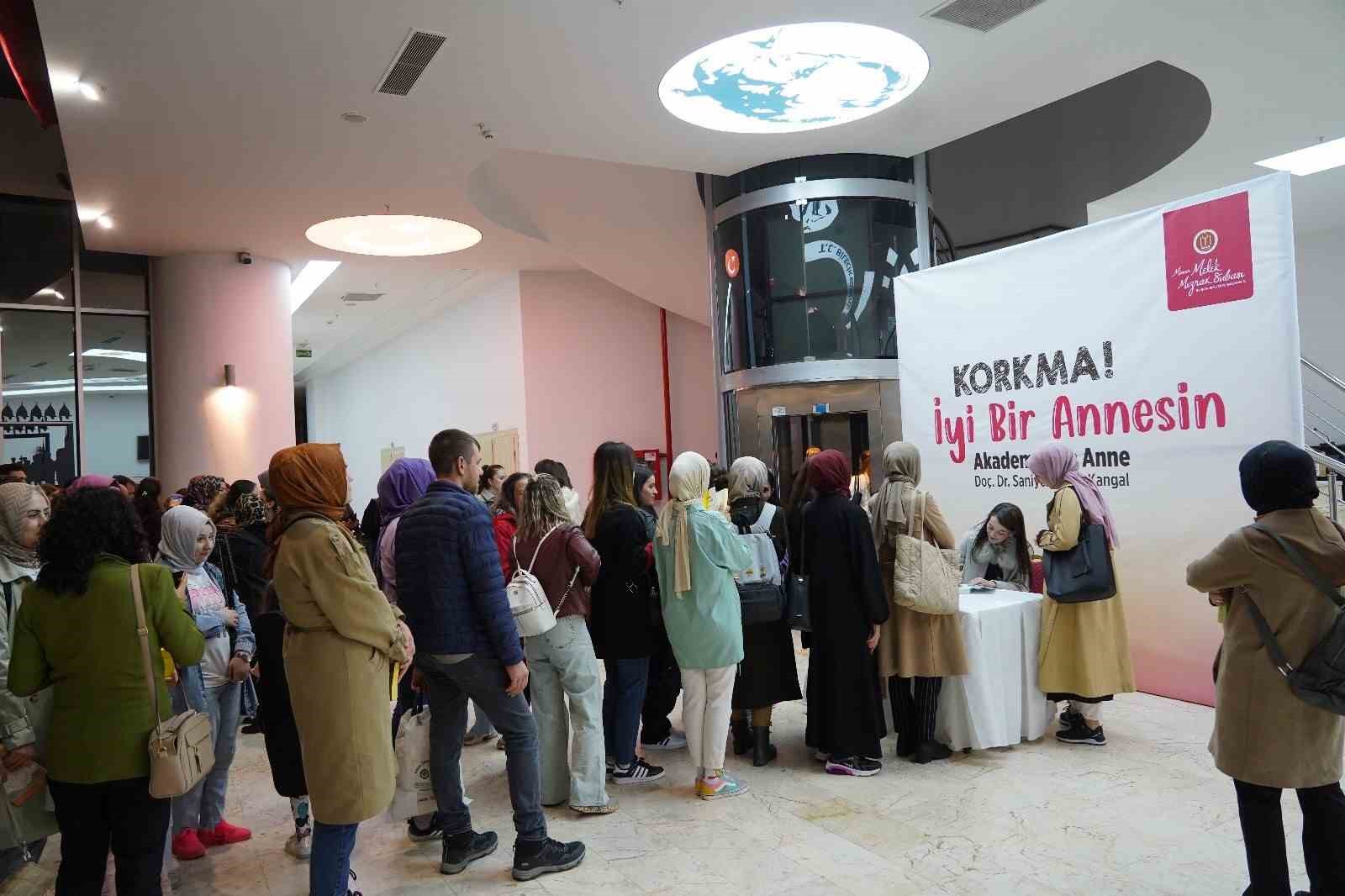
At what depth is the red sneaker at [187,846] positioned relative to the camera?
365 cm

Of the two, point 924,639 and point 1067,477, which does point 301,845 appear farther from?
point 1067,477

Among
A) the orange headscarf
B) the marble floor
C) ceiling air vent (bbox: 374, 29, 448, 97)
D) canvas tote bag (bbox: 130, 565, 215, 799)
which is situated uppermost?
ceiling air vent (bbox: 374, 29, 448, 97)

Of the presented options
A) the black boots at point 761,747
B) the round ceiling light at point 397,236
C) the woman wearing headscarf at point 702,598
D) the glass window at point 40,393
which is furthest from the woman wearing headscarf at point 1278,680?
the glass window at point 40,393

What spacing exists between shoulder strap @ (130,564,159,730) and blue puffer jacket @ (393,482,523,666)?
79 centimetres

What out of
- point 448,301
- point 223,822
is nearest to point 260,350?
point 448,301

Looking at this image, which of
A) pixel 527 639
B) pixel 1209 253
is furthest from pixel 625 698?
pixel 1209 253

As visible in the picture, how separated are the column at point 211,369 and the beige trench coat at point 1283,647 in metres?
9.65

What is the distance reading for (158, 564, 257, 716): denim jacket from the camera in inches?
133

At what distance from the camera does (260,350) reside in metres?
10.4

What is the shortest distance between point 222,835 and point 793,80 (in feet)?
19.4

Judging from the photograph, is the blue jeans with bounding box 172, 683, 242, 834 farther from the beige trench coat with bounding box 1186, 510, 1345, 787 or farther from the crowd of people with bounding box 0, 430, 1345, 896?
the beige trench coat with bounding box 1186, 510, 1345, 787

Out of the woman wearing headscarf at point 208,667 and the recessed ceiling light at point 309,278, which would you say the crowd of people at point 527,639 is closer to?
the woman wearing headscarf at point 208,667

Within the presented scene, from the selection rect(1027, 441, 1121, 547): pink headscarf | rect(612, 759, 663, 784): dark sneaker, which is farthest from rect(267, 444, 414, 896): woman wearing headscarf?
rect(1027, 441, 1121, 547): pink headscarf

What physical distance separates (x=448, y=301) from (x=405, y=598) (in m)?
12.0
